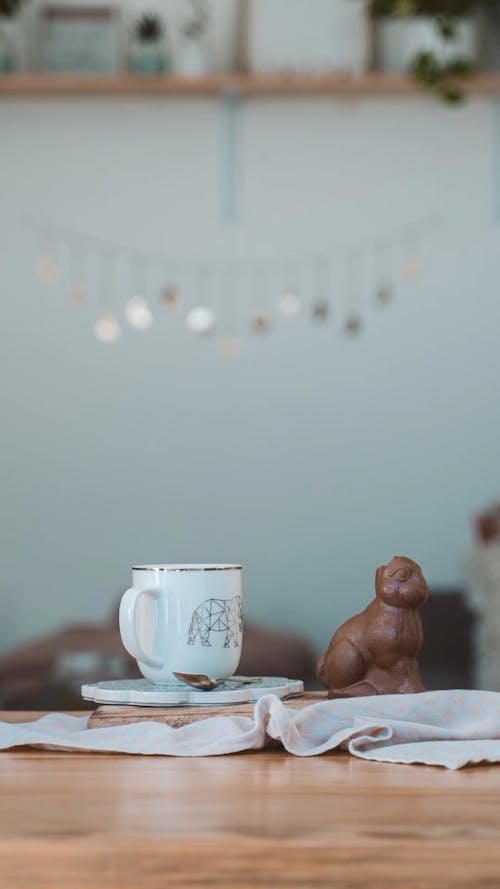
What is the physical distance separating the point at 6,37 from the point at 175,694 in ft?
12.0

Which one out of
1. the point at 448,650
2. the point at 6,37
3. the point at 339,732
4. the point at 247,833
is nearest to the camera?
the point at 247,833

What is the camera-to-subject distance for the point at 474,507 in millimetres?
4070

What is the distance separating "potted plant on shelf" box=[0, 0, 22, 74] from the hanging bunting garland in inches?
19.9

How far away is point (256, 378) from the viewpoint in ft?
13.4

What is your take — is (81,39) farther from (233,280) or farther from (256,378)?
(256,378)

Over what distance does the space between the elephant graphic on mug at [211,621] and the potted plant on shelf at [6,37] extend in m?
3.47

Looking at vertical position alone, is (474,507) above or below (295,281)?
below

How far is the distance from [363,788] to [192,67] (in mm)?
3629

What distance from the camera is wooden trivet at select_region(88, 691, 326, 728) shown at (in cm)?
75

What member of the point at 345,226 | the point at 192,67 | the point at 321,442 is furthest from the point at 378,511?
the point at 192,67

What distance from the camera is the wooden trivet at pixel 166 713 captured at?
75 cm

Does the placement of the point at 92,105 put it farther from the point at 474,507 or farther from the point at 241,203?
the point at 474,507

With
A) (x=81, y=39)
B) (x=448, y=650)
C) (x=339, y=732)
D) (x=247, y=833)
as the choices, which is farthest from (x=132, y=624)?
(x=81, y=39)

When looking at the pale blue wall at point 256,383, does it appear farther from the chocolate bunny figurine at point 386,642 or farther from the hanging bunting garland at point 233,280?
the chocolate bunny figurine at point 386,642
